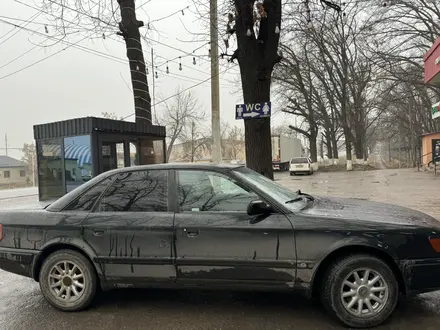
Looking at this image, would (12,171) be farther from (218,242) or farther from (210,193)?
(218,242)

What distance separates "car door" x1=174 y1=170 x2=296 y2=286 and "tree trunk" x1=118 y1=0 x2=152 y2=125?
26.3ft

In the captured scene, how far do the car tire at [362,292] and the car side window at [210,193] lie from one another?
3.40 ft

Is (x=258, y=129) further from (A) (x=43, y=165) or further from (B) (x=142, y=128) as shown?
(A) (x=43, y=165)

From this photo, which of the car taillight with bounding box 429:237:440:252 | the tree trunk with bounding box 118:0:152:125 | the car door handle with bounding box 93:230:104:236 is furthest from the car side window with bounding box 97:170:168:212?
the tree trunk with bounding box 118:0:152:125

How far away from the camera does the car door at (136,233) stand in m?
3.80

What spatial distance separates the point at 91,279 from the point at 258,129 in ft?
15.1

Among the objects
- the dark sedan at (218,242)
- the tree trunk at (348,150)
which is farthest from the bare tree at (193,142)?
the dark sedan at (218,242)

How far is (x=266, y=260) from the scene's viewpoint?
11.8 ft

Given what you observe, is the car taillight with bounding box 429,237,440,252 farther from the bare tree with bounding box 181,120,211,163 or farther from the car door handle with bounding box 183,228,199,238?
the bare tree with bounding box 181,120,211,163

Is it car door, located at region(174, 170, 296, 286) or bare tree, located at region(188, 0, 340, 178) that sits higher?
bare tree, located at region(188, 0, 340, 178)

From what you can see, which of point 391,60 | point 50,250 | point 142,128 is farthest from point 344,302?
point 391,60

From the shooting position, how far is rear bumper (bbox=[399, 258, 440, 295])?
11.2 feet

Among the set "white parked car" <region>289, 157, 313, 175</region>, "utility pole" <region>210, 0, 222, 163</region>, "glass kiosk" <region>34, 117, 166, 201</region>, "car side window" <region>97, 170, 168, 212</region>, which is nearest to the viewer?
"car side window" <region>97, 170, 168, 212</region>

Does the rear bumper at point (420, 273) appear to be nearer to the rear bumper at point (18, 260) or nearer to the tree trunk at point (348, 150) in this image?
the rear bumper at point (18, 260)
